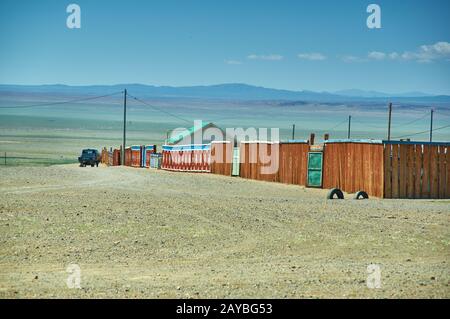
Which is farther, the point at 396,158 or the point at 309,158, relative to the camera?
the point at 309,158

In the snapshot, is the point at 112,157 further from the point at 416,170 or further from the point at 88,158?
the point at 416,170

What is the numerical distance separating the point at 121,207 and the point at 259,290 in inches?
457

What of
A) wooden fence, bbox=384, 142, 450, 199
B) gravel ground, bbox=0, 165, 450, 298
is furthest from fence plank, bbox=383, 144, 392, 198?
gravel ground, bbox=0, 165, 450, 298

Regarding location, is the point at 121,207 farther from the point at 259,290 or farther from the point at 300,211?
the point at 259,290

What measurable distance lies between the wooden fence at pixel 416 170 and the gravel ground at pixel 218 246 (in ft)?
10.2

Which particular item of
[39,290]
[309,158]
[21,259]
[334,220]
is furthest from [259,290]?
[309,158]

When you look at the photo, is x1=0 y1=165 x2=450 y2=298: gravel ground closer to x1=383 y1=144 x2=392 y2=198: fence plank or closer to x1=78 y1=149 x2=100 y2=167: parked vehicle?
x1=383 y1=144 x2=392 y2=198: fence plank

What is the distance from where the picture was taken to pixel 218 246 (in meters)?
15.0

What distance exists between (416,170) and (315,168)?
5.80 meters

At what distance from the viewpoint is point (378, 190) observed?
2858cm

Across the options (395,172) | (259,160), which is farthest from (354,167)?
(259,160)

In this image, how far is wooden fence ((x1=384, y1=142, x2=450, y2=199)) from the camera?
28359mm
